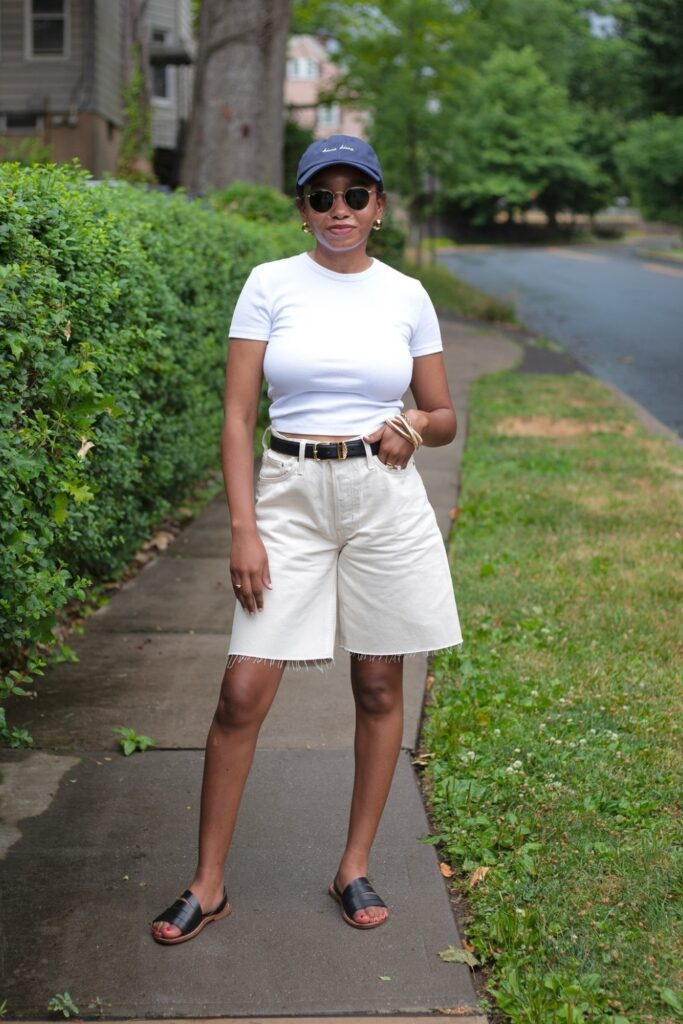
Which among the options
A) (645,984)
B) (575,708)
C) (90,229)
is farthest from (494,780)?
(90,229)

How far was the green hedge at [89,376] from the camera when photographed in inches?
154

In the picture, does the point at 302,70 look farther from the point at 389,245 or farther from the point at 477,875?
the point at 477,875

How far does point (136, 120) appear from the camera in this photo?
28406mm

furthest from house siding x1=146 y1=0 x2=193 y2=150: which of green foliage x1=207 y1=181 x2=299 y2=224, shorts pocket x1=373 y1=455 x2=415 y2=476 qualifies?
shorts pocket x1=373 y1=455 x2=415 y2=476

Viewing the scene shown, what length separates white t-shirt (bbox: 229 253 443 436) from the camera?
10.3 ft

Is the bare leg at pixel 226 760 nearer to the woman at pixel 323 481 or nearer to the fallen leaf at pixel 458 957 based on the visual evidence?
the woman at pixel 323 481

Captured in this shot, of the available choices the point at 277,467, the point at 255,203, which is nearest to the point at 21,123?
the point at 255,203

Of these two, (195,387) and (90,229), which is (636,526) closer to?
(195,387)

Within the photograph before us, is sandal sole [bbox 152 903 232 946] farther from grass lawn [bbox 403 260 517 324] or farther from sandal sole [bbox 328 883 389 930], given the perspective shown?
grass lawn [bbox 403 260 517 324]

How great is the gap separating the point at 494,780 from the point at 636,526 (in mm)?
3570

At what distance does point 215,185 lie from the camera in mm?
16453

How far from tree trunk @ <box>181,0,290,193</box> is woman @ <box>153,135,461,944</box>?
1362 centimetres

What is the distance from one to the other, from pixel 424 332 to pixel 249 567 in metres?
0.74

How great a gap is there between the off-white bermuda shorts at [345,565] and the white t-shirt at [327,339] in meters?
0.11
